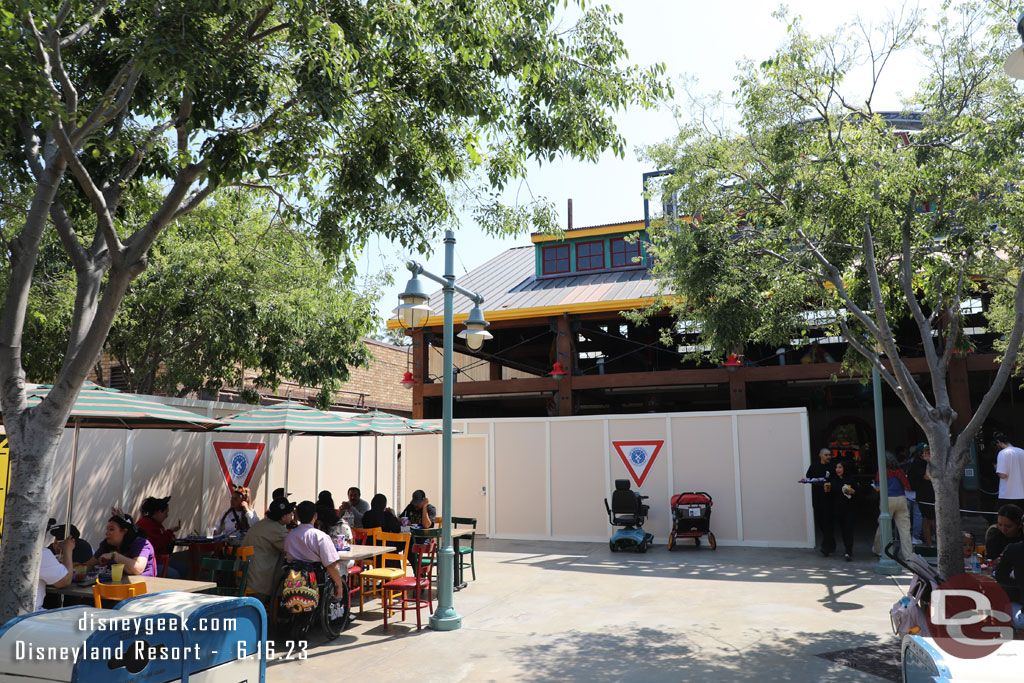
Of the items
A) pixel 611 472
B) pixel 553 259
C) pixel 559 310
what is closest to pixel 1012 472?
pixel 611 472

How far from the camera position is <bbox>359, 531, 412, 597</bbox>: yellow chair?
8.67 meters

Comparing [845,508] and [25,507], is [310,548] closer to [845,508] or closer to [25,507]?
[25,507]

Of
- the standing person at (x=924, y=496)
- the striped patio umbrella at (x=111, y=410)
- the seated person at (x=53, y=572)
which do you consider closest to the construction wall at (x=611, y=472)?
the standing person at (x=924, y=496)

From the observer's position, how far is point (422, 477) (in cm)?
1808

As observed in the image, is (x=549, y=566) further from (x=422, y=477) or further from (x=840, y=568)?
(x=422, y=477)

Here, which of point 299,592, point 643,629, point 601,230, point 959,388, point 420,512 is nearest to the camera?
point 299,592

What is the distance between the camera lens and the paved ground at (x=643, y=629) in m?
6.79

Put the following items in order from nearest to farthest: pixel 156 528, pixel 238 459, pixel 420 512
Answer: pixel 156 528 < pixel 420 512 < pixel 238 459

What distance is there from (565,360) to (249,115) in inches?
491

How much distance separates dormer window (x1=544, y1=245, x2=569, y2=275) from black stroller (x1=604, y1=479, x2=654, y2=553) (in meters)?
8.60

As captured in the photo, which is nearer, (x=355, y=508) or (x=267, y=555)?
(x=267, y=555)

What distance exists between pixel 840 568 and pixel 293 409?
29.5ft

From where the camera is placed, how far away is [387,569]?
9070 millimetres

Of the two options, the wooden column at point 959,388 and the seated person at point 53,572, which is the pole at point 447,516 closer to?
the seated person at point 53,572
